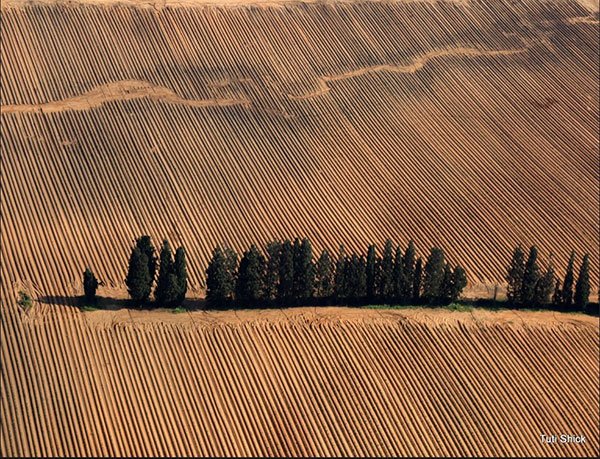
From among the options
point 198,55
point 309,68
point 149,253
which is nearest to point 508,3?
point 309,68

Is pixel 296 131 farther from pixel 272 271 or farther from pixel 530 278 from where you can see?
pixel 530 278

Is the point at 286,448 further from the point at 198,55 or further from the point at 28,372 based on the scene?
the point at 198,55

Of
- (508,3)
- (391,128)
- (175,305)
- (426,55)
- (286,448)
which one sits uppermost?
(508,3)

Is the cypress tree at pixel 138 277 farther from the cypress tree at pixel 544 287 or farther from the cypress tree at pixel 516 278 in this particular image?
the cypress tree at pixel 544 287

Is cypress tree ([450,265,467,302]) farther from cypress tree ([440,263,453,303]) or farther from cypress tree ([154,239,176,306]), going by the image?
cypress tree ([154,239,176,306])

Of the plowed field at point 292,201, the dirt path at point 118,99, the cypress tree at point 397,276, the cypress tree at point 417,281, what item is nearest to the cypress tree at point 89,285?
the plowed field at point 292,201

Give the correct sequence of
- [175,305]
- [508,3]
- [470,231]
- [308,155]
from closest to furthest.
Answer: [175,305] → [470,231] → [308,155] → [508,3]

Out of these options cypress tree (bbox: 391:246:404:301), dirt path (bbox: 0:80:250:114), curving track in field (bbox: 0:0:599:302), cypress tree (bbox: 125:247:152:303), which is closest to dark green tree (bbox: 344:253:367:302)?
cypress tree (bbox: 391:246:404:301)
